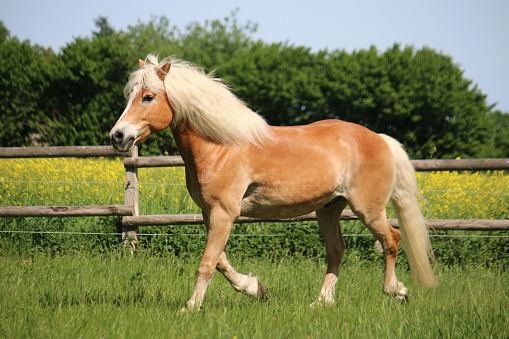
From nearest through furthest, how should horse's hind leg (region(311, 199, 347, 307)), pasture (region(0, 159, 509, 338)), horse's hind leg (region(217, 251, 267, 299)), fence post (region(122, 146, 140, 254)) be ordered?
pasture (region(0, 159, 509, 338))
horse's hind leg (region(217, 251, 267, 299))
horse's hind leg (region(311, 199, 347, 307))
fence post (region(122, 146, 140, 254))

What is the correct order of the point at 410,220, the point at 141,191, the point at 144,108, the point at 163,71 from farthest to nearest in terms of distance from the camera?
the point at 141,191, the point at 410,220, the point at 163,71, the point at 144,108

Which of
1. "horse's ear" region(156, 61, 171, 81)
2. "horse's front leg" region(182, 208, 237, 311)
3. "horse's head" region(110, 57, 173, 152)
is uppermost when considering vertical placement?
"horse's ear" region(156, 61, 171, 81)

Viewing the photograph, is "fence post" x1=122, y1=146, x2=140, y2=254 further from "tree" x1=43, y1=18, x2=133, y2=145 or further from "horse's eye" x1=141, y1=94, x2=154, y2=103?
"tree" x1=43, y1=18, x2=133, y2=145

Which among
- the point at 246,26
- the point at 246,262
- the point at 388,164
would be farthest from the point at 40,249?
the point at 246,26

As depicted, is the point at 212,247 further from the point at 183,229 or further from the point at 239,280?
the point at 183,229

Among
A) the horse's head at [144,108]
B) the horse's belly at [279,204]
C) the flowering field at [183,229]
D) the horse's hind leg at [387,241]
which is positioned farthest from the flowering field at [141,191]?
the horse's head at [144,108]

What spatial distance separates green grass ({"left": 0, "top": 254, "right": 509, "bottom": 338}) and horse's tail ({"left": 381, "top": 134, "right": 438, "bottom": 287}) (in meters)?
0.19

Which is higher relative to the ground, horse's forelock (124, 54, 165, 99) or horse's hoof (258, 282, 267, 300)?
horse's forelock (124, 54, 165, 99)

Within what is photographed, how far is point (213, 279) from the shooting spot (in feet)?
20.9

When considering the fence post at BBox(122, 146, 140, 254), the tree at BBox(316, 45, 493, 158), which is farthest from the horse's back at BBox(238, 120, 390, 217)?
the tree at BBox(316, 45, 493, 158)

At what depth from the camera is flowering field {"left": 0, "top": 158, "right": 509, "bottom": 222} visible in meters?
9.19

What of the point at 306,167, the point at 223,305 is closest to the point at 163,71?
the point at 306,167

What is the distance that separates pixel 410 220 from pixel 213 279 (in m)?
2.04

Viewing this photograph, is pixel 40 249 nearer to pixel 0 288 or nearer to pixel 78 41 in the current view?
pixel 0 288
